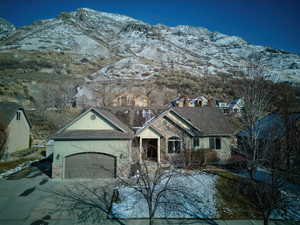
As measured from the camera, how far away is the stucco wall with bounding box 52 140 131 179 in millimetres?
14359

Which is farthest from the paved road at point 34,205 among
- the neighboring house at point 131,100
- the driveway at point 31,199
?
the neighboring house at point 131,100

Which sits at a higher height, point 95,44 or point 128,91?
point 95,44

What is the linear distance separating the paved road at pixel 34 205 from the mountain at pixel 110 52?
147 ft

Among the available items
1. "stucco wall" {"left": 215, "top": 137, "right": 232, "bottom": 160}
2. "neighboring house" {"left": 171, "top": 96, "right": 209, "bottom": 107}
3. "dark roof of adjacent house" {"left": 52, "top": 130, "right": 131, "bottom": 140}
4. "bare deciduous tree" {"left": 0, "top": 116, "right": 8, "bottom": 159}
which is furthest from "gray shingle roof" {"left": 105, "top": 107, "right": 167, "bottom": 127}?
"neighboring house" {"left": 171, "top": 96, "right": 209, "bottom": 107}

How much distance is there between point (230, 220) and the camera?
8.96m

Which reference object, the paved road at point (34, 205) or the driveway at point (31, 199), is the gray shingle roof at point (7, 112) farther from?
the paved road at point (34, 205)

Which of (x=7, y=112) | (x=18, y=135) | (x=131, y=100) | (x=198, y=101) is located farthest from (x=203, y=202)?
(x=131, y=100)

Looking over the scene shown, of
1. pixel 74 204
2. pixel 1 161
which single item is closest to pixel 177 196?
pixel 74 204

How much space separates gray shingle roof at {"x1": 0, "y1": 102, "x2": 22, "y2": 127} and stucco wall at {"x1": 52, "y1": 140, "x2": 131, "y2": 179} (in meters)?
12.2

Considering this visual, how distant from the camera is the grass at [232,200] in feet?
31.0

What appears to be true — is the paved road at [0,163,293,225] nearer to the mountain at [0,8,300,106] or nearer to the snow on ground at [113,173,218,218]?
the snow on ground at [113,173,218,218]

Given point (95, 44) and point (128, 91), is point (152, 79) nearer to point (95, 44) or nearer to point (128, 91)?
point (128, 91)

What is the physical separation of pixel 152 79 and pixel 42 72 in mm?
48538

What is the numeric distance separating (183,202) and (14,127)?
2500cm
